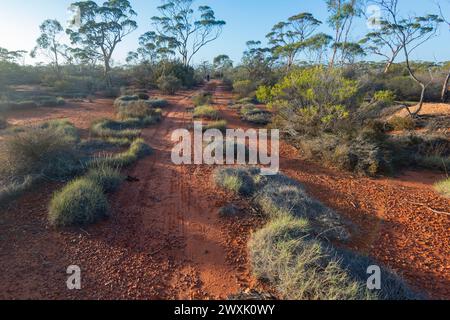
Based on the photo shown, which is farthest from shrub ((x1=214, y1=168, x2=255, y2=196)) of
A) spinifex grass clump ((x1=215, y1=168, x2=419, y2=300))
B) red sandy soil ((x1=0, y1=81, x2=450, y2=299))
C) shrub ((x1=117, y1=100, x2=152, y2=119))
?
shrub ((x1=117, y1=100, x2=152, y2=119))

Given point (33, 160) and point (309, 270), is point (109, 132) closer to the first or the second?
point (33, 160)

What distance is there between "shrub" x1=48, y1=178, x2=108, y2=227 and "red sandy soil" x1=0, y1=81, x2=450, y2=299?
0.15m

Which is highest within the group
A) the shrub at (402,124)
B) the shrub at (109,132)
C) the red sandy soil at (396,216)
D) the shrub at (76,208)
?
the shrub at (402,124)

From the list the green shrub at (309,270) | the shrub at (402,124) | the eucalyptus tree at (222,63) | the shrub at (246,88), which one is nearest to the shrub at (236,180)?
the green shrub at (309,270)

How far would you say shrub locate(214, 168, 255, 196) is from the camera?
4.53 meters

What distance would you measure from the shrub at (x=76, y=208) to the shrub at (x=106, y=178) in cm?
59

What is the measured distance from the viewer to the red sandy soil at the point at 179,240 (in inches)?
102

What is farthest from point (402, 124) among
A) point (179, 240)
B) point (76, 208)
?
point (76, 208)

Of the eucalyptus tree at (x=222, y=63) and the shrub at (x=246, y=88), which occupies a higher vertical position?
the eucalyptus tree at (x=222, y=63)

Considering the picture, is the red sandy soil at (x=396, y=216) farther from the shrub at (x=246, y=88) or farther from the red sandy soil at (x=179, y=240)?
the shrub at (x=246, y=88)

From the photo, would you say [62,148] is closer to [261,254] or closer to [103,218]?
[103,218]

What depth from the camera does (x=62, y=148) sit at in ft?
17.5

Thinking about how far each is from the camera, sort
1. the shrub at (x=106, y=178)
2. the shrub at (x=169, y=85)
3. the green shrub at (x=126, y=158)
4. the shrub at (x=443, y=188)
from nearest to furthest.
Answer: the shrub at (x=106, y=178)
the shrub at (x=443, y=188)
the green shrub at (x=126, y=158)
the shrub at (x=169, y=85)

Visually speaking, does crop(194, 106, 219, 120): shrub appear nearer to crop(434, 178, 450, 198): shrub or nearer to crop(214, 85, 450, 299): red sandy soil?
crop(214, 85, 450, 299): red sandy soil
